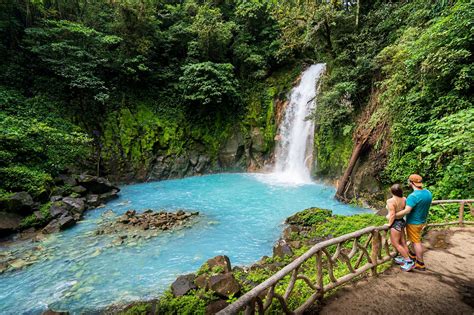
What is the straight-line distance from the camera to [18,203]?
8672 millimetres

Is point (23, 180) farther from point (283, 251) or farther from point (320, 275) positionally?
point (320, 275)

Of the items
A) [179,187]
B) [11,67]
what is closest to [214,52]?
[179,187]

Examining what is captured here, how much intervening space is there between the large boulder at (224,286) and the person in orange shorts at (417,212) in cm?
316

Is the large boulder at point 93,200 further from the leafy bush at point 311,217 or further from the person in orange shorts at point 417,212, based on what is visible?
the person in orange shorts at point 417,212

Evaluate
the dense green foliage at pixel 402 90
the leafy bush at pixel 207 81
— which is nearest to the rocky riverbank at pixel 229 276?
the dense green foliage at pixel 402 90

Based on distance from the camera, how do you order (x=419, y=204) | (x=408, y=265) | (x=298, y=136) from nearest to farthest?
(x=419, y=204) < (x=408, y=265) < (x=298, y=136)

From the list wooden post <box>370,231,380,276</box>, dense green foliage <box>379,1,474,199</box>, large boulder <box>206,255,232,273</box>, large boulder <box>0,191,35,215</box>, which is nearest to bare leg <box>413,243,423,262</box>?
wooden post <box>370,231,380,276</box>

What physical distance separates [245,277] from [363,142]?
783 cm

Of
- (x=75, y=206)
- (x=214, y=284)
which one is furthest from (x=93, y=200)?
(x=214, y=284)

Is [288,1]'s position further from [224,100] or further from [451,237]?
[451,237]

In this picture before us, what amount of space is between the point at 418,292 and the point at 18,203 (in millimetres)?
11834

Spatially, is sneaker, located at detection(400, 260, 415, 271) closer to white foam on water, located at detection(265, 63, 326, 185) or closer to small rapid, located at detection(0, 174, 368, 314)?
small rapid, located at detection(0, 174, 368, 314)

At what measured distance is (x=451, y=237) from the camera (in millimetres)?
5273

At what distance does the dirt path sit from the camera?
3148 mm
